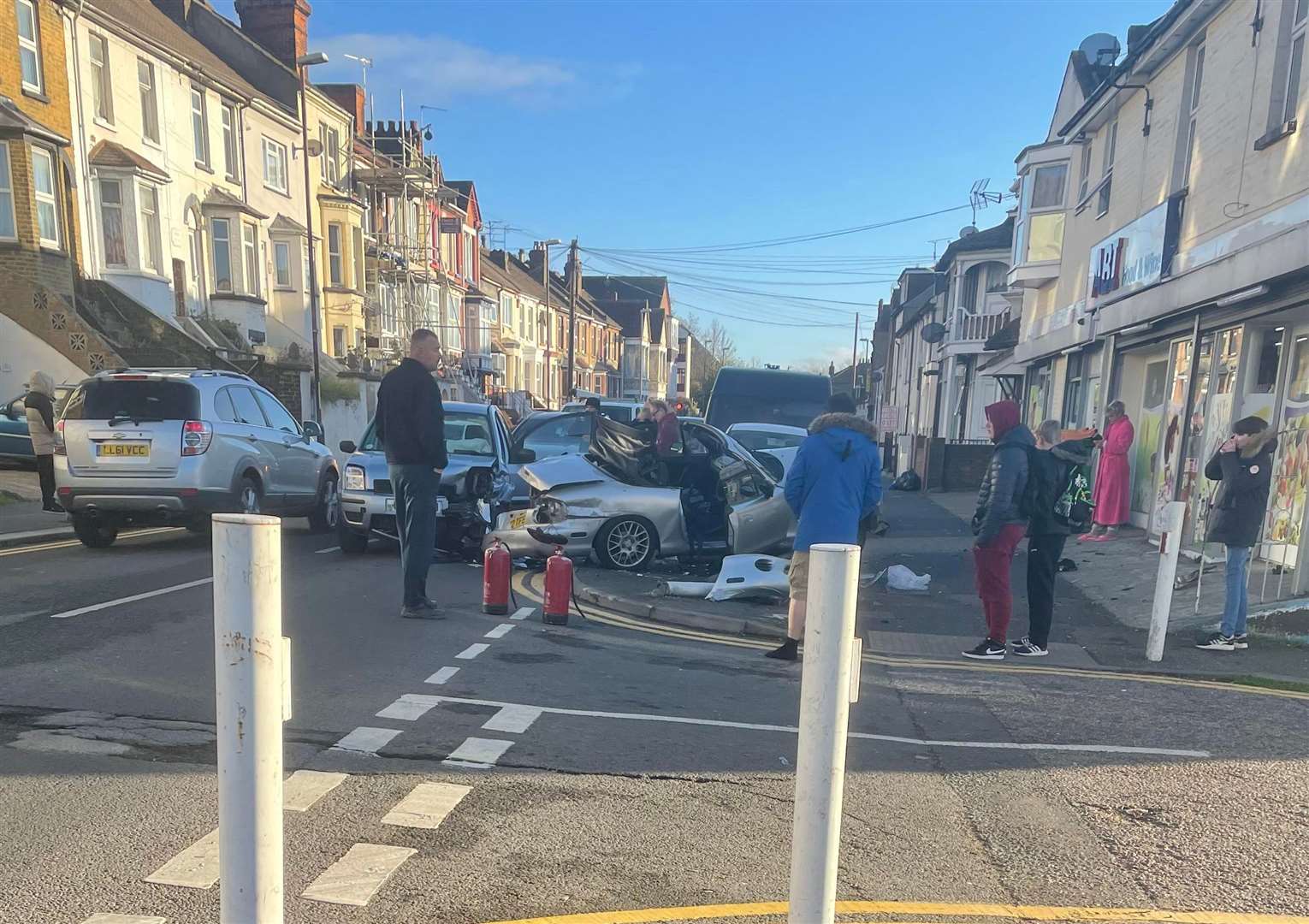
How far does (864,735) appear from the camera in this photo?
15.1ft

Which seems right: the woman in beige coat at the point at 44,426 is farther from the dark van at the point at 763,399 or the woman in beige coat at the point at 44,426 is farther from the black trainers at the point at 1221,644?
the dark van at the point at 763,399

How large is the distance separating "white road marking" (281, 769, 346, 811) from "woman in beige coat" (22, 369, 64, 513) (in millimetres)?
8566

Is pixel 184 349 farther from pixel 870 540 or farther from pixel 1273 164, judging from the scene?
pixel 1273 164

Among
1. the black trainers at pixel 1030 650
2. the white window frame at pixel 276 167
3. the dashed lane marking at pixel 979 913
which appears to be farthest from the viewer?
the white window frame at pixel 276 167

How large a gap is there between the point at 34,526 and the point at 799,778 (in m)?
11.6

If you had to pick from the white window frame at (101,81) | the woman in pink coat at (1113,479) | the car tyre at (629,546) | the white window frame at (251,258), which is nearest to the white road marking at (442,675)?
the car tyre at (629,546)

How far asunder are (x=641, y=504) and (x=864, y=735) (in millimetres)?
4875

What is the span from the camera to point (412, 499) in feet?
21.2

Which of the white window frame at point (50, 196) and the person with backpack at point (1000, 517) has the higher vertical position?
the white window frame at point (50, 196)

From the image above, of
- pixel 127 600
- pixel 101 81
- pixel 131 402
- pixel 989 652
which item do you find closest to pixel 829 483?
pixel 989 652

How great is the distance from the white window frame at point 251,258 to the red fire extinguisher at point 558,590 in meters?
23.3

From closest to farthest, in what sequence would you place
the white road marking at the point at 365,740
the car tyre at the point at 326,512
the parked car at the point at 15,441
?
the white road marking at the point at 365,740 → the car tyre at the point at 326,512 → the parked car at the point at 15,441

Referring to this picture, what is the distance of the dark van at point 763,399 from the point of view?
19.7m

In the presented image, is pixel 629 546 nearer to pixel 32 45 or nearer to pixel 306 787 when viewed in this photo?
pixel 306 787
